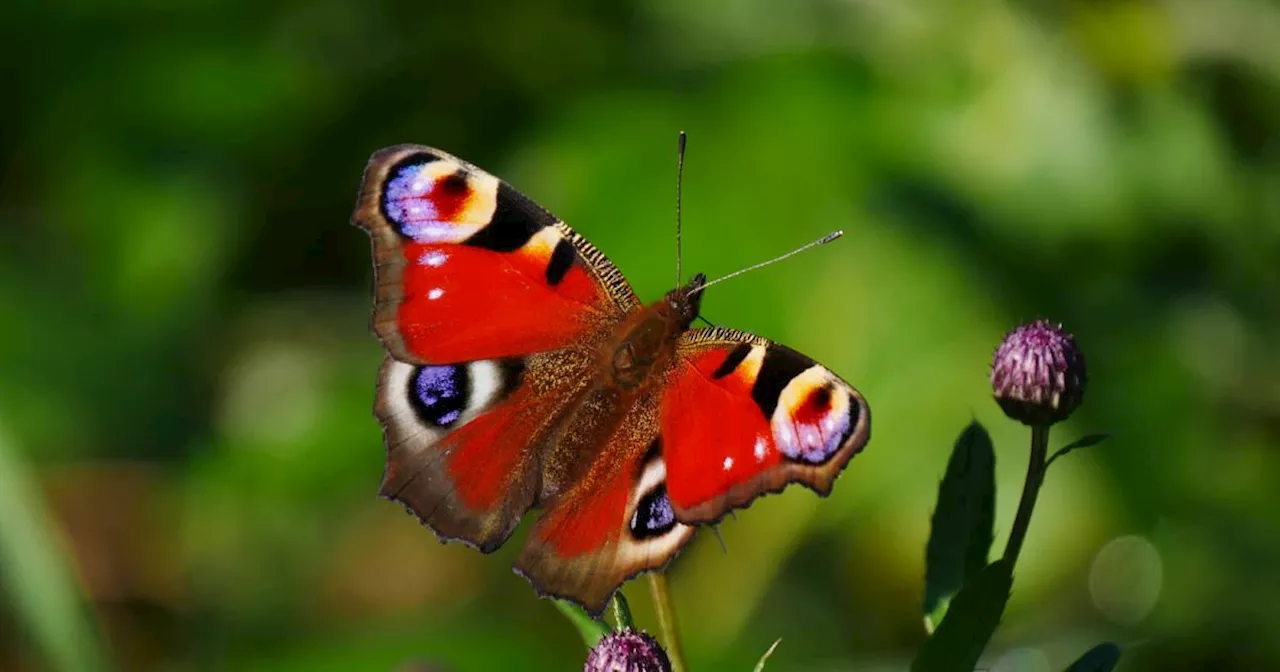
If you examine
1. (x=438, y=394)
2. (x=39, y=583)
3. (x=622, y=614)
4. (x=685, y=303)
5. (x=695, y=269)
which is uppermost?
(x=685, y=303)

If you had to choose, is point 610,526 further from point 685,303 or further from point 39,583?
point 39,583

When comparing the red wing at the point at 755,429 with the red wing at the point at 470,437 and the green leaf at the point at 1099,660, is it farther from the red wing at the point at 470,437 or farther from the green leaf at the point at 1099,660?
the green leaf at the point at 1099,660

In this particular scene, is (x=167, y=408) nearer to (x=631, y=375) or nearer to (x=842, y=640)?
(x=842, y=640)

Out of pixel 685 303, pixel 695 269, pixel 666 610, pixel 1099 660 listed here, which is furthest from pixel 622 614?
pixel 695 269

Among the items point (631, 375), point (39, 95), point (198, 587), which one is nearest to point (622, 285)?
point (631, 375)

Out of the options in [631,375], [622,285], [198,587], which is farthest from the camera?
[198,587]

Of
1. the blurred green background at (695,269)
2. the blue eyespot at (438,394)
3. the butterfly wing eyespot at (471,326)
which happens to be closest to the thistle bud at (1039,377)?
the butterfly wing eyespot at (471,326)

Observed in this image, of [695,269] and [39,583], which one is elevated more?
[695,269]
